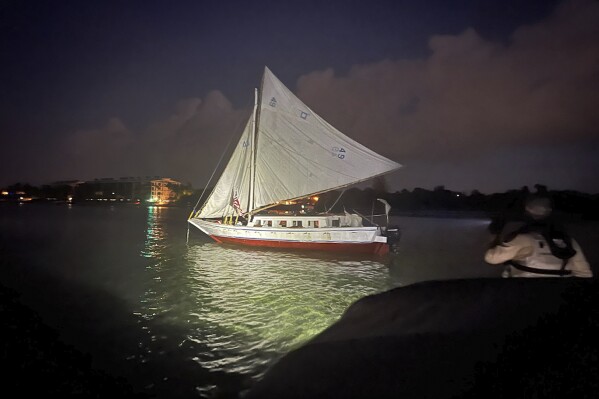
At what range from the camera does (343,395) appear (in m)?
4.99

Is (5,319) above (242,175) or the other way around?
the other way around

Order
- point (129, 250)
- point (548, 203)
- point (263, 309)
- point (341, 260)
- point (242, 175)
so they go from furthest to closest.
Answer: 1. point (242, 175)
2. point (129, 250)
3. point (341, 260)
4. point (263, 309)
5. point (548, 203)

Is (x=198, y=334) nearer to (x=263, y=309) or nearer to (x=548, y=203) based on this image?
(x=263, y=309)

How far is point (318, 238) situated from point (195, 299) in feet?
49.2

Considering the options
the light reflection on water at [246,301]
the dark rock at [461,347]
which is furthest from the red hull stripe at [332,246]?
the dark rock at [461,347]

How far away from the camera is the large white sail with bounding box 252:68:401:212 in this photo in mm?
28297

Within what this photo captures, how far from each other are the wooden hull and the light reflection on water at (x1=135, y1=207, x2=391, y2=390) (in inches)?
53.4

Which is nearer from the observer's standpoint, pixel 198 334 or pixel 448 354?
pixel 448 354

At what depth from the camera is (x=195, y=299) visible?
14.0 meters

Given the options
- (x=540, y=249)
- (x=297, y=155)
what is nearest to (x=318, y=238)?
(x=297, y=155)

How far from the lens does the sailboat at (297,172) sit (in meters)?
27.5

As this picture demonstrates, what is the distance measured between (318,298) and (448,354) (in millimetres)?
10275

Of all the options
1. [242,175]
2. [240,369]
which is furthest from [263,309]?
[242,175]

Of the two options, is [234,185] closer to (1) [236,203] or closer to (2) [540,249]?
(1) [236,203]
